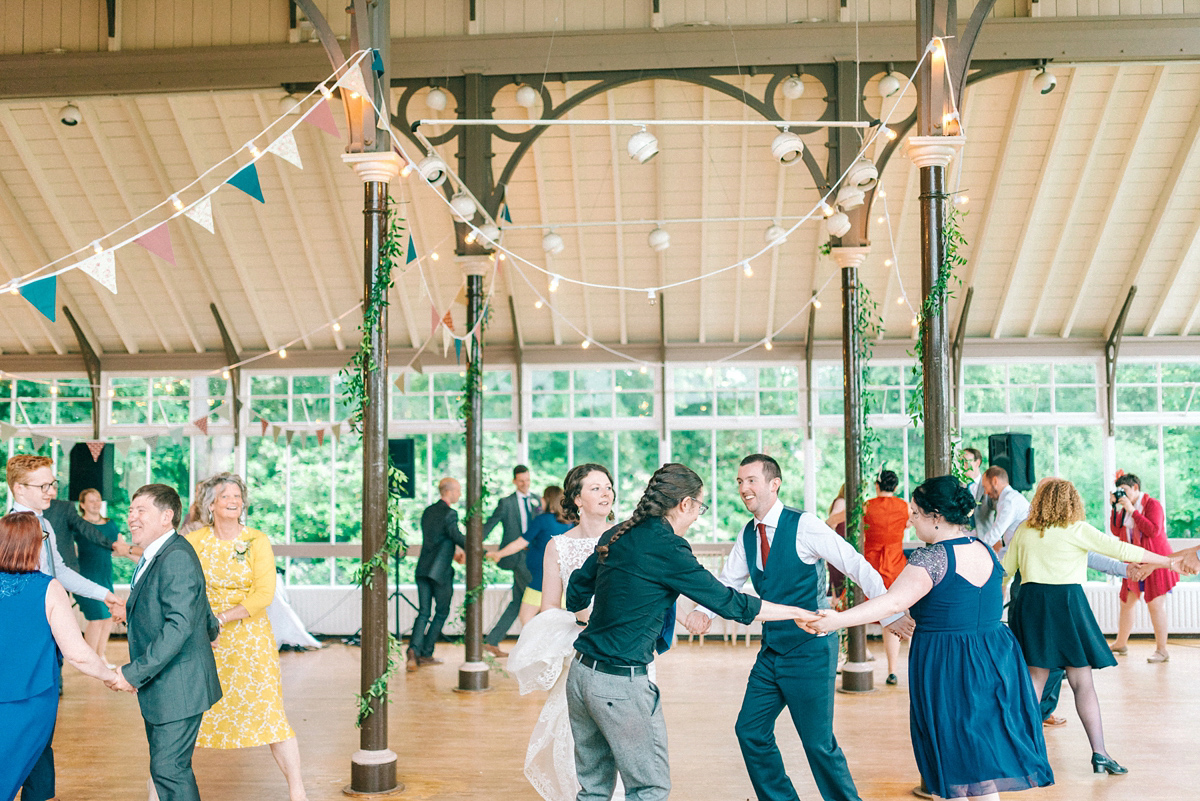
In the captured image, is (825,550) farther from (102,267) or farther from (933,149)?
(102,267)

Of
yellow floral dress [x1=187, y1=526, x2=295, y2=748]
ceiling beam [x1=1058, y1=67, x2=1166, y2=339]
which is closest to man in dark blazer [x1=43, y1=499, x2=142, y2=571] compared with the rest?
yellow floral dress [x1=187, y1=526, x2=295, y2=748]

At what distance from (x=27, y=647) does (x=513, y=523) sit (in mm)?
6250

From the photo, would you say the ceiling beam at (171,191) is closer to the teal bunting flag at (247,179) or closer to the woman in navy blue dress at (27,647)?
the teal bunting flag at (247,179)

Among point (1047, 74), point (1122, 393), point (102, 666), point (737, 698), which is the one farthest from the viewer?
point (1122, 393)

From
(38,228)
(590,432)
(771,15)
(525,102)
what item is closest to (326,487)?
(590,432)

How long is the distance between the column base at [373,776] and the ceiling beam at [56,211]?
7.51 meters

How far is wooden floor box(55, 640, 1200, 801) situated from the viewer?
5184 mm

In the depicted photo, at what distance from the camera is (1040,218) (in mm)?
10234

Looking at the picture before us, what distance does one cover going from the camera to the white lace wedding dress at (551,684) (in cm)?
416

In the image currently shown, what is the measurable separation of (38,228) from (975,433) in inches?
401

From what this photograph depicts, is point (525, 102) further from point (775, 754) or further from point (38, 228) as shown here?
point (38, 228)

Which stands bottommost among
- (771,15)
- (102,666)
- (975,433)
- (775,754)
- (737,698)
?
(737,698)

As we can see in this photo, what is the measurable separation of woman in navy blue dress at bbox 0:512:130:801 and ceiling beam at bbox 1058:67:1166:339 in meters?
9.29

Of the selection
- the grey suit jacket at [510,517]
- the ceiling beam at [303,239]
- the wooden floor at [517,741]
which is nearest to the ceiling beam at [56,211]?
the ceiling beam at [303,239]
